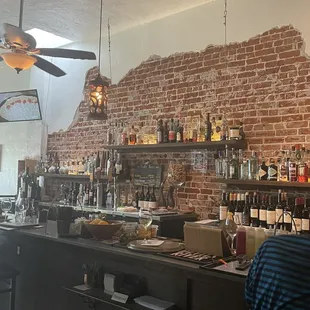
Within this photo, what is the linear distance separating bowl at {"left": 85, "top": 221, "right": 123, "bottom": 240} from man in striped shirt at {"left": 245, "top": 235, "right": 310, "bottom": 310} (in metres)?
1.44

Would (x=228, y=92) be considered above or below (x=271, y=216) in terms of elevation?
above

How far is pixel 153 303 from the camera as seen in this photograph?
260 cm

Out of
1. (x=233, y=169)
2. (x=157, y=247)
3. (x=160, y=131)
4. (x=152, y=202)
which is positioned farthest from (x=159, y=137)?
(x=157, y=247)

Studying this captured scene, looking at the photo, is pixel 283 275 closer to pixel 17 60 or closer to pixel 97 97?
pixel 17 60

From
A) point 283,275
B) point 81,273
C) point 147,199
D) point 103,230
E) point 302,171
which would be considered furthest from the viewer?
point 147,199

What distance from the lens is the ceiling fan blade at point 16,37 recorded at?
3422 mm

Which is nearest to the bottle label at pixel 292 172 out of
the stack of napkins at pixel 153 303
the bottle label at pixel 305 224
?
the bottle label at pixel 305 224

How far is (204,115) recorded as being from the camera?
195 inches

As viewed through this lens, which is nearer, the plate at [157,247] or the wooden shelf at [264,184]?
the plate at [157,247]

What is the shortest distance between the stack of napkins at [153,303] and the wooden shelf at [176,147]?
85.7 inches

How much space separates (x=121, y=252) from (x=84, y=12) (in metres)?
3.91

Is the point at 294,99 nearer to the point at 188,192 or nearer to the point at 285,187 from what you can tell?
the point at 285,187

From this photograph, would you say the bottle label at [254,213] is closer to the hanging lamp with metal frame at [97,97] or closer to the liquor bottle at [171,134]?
the liquor bottle at [171,134]

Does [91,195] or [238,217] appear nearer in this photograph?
[238,217]
